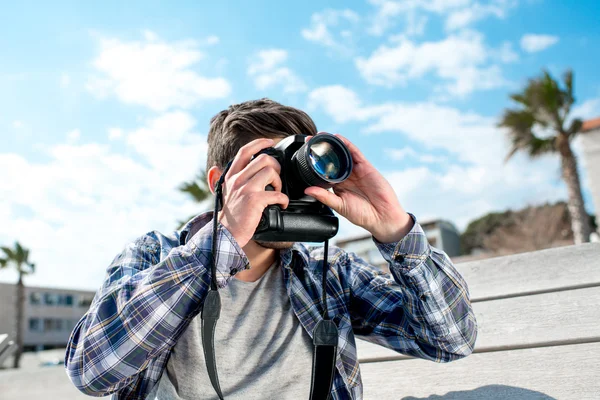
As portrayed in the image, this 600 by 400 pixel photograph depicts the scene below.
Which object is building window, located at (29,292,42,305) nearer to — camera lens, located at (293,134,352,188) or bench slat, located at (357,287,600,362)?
bench slat, located at (357,287,600,362)

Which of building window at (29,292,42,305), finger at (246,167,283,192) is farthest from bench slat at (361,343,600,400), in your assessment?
building window at (29,292,42,305)

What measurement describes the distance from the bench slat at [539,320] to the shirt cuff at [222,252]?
0.70 metres

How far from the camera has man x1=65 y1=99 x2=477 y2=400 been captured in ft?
3.39

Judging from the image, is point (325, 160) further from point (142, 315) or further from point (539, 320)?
point (539, 320)

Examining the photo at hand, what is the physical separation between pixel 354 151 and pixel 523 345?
2.42ft

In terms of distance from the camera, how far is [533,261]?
62.1 inches

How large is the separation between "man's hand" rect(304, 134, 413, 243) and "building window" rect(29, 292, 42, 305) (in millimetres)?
31735

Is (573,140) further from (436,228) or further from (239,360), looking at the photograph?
(239,360)

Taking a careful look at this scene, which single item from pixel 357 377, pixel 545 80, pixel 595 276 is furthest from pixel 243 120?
pixel 545 80

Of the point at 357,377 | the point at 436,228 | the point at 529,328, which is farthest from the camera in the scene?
the point at 436,228

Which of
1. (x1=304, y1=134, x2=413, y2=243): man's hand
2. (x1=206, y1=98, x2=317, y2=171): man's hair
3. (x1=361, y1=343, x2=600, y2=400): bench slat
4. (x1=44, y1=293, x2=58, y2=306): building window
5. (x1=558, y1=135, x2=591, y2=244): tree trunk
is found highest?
(x1=558, y1=135, x2=591, y2=244): tree trunk

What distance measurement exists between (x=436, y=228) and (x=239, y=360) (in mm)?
16743

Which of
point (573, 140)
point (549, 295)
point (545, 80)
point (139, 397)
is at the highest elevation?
point (545, 80)

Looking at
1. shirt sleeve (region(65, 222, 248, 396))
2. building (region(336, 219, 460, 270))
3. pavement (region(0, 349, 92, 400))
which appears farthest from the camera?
building (region(336, 219, 460, 270))
